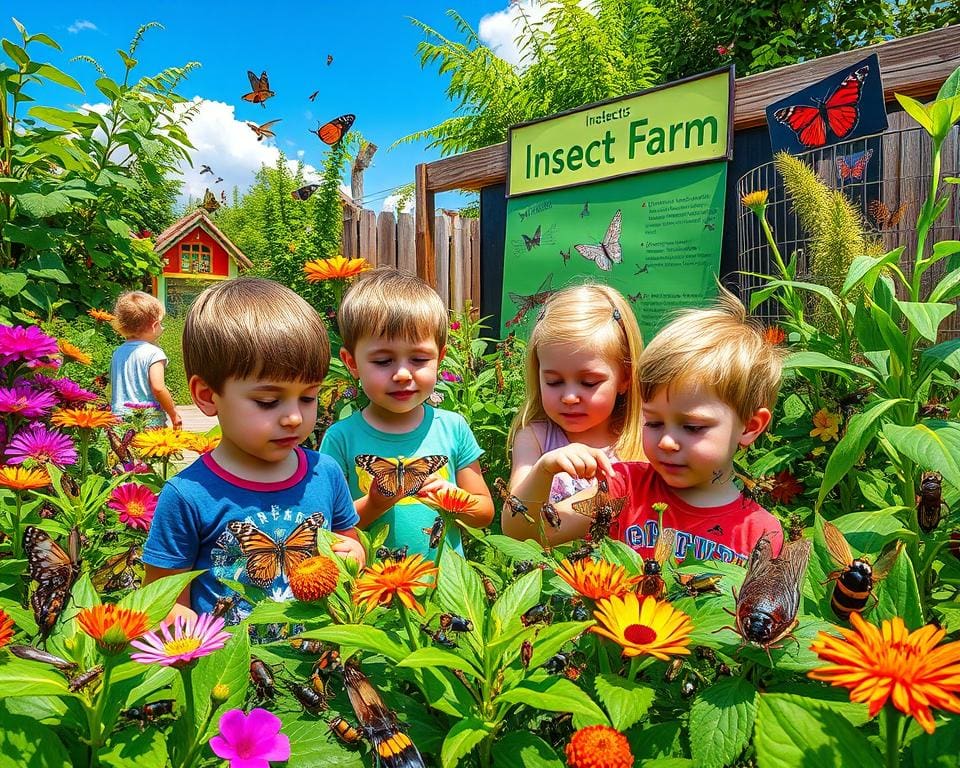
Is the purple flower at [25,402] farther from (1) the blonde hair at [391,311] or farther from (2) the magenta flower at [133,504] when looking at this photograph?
(1) the blonde hair at [391,311]

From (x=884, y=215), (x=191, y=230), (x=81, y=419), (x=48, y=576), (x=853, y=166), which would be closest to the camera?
(x=48, y=576)

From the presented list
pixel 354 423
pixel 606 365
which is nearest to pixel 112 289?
pixel 354 423

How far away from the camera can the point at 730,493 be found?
1426mm

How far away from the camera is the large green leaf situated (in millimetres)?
510

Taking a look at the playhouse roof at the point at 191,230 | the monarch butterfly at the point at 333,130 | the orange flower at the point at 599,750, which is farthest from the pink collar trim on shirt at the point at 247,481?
the playhouse roof at the point at 191,230

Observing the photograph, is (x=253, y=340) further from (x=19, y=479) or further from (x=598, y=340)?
(x=598, y=340)

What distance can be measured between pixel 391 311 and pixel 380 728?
4.80 feet

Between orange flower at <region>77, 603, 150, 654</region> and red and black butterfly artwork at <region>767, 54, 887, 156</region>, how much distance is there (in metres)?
2.77

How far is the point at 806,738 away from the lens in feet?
1.71

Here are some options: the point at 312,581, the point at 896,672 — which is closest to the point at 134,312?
the point at 312,581

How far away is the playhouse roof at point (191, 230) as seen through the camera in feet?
78.5

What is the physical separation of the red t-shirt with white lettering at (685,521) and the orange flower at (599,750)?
Result: 0.74 metres

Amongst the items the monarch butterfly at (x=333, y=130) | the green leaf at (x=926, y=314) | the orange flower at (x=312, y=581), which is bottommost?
the orange flower at (x=312, y=581)

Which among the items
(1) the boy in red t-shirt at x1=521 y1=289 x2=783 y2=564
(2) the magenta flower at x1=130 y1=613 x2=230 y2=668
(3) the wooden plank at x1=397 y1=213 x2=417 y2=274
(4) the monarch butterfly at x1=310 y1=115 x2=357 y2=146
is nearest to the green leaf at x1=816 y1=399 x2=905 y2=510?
(1) the boy in red t-shirt at x1=521 y1=289 x2=783 y2=564
